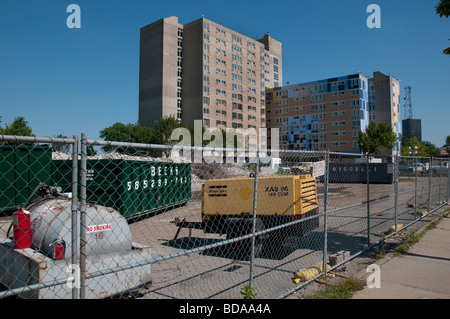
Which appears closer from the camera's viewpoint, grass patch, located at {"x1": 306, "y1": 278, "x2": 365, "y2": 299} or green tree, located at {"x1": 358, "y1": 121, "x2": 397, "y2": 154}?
grass patch, located at {"x1": 306, "y1": 278, "x2": 365, "y2": 299}

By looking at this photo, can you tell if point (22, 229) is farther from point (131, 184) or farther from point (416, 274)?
point (131, 184)

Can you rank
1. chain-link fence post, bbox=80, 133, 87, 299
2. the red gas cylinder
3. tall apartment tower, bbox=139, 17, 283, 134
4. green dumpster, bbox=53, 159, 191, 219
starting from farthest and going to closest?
1. tall apartment tower, bbox=139, 17, 283, 134
2. green dumpster, bbox=53, 159, 191, 219
3. the red gas cylinder
4. chain-link fence post, bbox=80, 133, 87, 299

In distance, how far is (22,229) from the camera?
4.03 m

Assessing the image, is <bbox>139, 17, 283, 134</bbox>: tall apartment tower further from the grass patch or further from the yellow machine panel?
the grass patch

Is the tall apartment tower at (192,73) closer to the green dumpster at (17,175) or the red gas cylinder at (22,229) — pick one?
the green dumpster at (17,175)

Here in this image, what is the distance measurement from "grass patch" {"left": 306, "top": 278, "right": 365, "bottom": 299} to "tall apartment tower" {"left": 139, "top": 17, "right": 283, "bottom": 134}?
6584 centimetres

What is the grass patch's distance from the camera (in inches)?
187

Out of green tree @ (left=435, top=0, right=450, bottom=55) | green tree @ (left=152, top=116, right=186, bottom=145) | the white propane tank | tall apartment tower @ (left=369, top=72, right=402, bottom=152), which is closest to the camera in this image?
the white propane tank

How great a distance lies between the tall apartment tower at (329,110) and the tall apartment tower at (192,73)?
40.3 feet

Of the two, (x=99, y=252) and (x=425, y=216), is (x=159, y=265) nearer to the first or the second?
(x=99, y=252)

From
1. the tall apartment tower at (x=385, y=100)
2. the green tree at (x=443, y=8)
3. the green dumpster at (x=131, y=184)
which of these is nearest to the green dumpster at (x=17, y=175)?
the green dumpster at (x=131, y=184)

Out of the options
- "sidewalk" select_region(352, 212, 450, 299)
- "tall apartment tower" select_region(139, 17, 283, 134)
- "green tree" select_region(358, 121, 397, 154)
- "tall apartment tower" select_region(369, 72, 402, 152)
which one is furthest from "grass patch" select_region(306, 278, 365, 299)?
"tall apartment tower" select_region(369, 72, 402, 152)

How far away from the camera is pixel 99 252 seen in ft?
14.5
